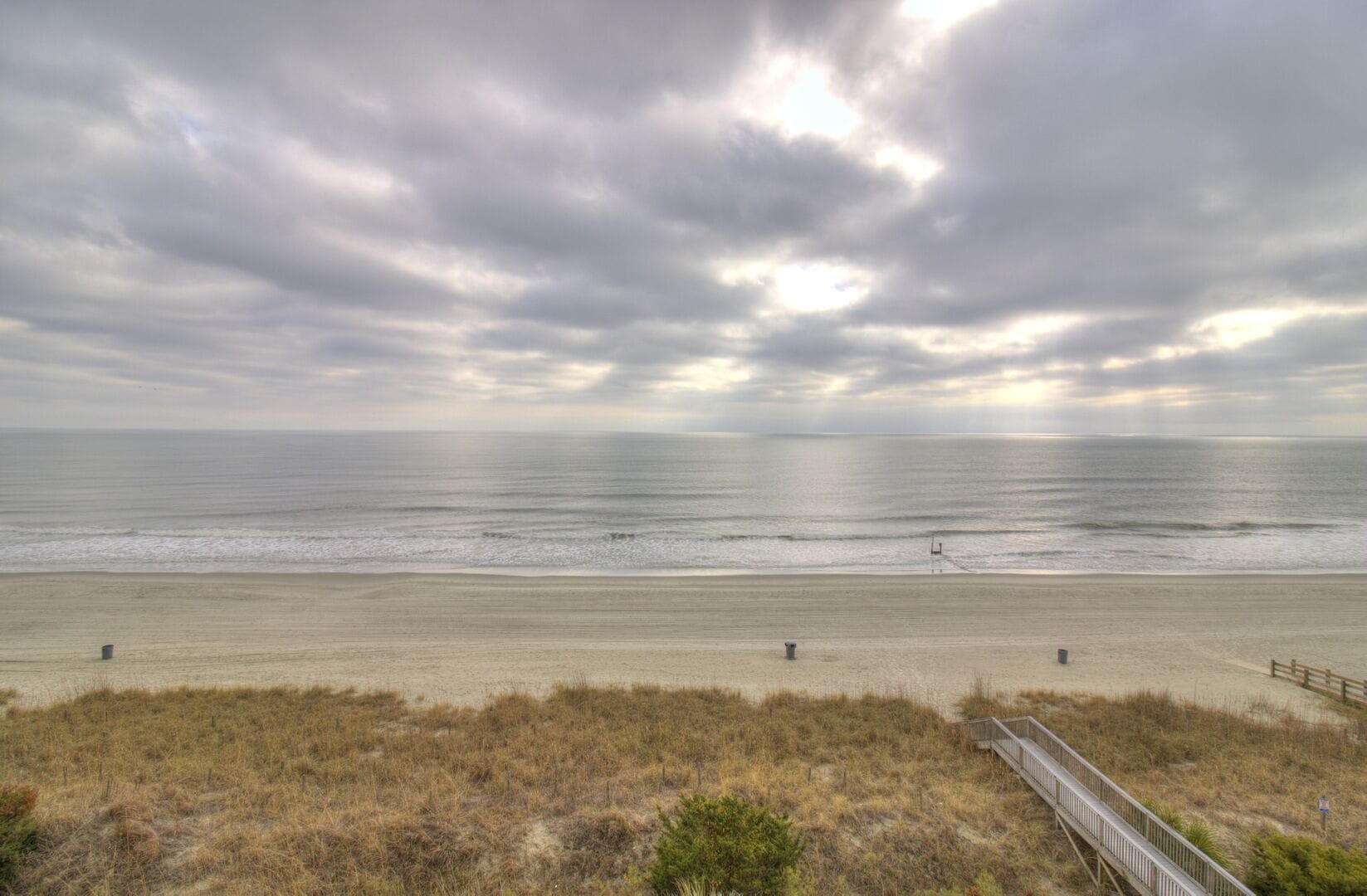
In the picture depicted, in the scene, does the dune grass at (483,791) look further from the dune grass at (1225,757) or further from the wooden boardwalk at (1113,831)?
the dune grass at (1225,757)

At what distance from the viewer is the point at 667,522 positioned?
56.8m

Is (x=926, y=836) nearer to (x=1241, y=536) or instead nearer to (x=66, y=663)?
(x=66, y=663)

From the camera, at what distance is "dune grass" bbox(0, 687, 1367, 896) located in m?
8.39

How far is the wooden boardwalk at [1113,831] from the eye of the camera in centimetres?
760

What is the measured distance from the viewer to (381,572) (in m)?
36.1

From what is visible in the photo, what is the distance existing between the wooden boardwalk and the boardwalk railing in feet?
46.2

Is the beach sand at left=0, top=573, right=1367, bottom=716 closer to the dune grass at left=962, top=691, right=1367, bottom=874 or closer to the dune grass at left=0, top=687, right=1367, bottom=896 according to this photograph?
the dune grass at left=962, top=691, right=1367, bottom=874

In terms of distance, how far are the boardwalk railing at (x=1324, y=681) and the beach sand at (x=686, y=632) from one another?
623 mm

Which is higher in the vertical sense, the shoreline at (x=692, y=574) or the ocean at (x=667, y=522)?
the ocean at (x=667, y=522)

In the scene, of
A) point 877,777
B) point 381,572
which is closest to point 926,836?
point 877,777

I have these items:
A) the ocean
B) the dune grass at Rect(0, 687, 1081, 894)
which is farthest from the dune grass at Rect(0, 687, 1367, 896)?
the ocean

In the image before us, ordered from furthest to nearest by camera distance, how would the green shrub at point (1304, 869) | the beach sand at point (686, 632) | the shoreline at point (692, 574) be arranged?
the shoreline at point (692, 574) → the beach sand at point (686, 632) → the green shrub at point (1304, 869)

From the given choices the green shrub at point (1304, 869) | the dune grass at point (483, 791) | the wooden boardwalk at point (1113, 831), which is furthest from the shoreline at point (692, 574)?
the green shrub at point (1304, 869)

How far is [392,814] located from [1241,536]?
64.1 meters
